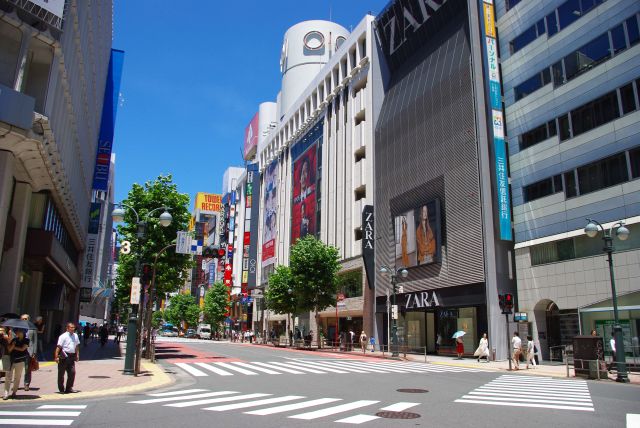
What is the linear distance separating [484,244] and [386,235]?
13602 mm

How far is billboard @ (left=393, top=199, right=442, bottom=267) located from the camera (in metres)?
39.8

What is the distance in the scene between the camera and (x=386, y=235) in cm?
4738

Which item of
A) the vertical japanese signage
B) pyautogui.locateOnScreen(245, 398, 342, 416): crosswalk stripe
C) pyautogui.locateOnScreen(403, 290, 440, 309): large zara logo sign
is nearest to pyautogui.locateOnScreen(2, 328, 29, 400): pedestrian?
pyautogui.locateOnScreen(245, 398, 342, 416): crosswalk stripe

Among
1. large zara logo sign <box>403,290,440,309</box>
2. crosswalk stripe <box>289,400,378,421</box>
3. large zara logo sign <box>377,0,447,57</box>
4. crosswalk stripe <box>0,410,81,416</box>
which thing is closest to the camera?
crosswalk stripe <box>0,410,81,416</box>

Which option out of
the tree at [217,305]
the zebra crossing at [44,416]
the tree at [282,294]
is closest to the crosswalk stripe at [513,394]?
the zebra crossing at [44,416]

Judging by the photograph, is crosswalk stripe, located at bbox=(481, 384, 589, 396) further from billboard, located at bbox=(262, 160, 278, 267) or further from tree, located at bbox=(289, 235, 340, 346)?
billboard, located at bbox=(262, 160, 278, 267)

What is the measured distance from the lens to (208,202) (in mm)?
170625

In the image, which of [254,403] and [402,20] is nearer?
[254,403]

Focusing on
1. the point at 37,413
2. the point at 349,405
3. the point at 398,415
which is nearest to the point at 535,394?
the point at 349,405

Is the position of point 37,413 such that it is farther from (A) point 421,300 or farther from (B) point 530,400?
(A) point 421,300

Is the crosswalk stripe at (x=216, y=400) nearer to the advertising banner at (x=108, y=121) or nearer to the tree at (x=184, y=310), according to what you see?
the advertising banner at (x=108, y=121)

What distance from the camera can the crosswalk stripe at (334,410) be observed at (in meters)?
10.7

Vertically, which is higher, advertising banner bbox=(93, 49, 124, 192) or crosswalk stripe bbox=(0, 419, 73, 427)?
advertising banner bbox=(93, 49, 124, 192)

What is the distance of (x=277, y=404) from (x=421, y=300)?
1188 inches
